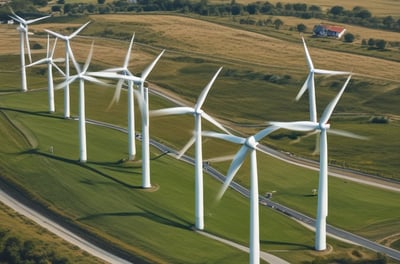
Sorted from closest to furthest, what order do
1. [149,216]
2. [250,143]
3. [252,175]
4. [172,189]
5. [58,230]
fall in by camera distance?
[250,143]
[252,175]
[58,230]
[149,216]
[172,189]

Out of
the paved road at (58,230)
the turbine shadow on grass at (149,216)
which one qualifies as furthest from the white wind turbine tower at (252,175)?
the turbine shadow on grass at (149,216)

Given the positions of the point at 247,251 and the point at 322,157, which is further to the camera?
the point at 247,251

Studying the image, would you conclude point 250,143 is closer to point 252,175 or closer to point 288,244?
point 252,175

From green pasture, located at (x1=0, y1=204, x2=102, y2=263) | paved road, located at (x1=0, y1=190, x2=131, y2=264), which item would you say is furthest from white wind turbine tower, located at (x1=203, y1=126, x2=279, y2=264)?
green pasture, located at (x1=0, y1=204, x2=102, y2=263)

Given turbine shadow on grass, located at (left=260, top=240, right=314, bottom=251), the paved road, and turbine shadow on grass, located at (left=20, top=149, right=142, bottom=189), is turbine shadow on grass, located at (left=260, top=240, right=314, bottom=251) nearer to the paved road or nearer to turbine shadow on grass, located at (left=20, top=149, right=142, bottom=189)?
the paved road

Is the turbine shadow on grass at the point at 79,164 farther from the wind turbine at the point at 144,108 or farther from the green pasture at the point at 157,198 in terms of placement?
the wind turbine at the point at 144,108

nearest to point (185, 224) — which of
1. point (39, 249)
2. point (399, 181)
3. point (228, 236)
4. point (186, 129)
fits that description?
point (228, 236)

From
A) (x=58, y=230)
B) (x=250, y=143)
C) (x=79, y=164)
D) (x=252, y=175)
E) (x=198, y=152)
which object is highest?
(x=250, y=143)

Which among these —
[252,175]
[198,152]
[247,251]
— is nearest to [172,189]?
[198,152]

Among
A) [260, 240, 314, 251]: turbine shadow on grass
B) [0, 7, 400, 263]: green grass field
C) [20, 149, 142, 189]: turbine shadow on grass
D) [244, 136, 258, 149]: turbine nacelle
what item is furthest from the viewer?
[20, 149, 142, 189]: turbine shadow on grass

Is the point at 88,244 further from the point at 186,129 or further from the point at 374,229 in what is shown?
the point at 186,129

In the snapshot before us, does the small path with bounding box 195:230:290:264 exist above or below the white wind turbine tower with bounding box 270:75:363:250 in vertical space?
below
